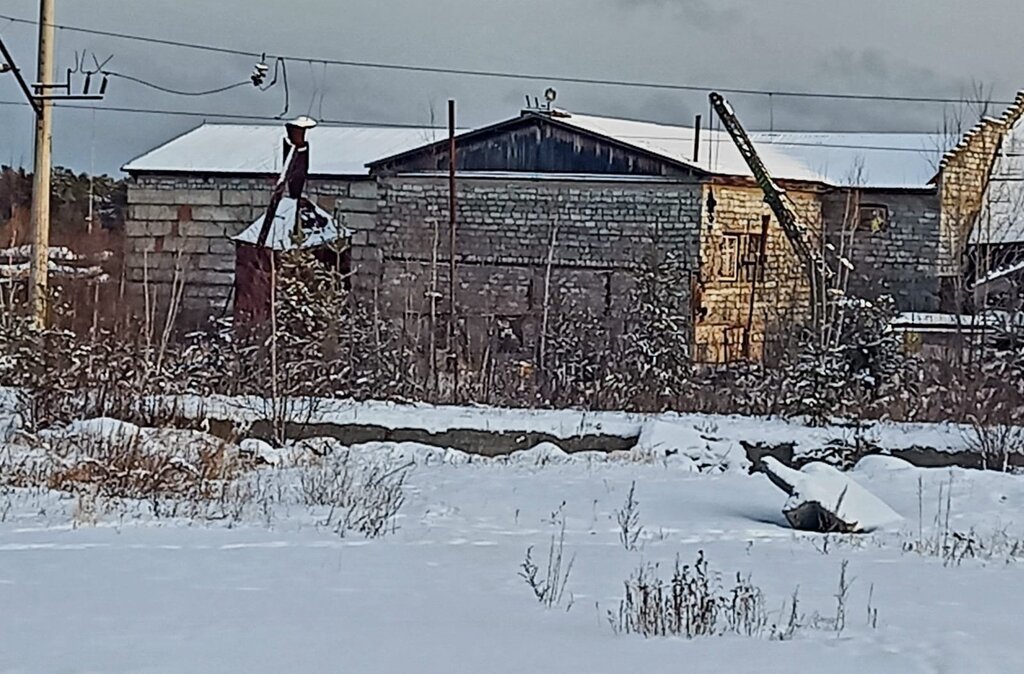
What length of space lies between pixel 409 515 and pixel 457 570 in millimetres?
2563

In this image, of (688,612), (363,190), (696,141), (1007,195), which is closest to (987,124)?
(1007,195)

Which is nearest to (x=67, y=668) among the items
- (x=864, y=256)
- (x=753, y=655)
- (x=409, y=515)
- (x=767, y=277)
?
(x=753, y=655)

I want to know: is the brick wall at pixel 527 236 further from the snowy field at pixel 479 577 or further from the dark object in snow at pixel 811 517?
the dark object in snow at pixel 811 517

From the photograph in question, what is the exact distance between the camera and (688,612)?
20.2 feet

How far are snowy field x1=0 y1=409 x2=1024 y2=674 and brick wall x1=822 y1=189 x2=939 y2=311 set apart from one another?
59.7 feet

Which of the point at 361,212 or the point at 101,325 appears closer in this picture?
the point at 101,325

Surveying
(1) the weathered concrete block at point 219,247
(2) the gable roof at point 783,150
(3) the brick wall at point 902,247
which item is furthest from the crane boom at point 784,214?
(1) the weathered concrete block at point 219,247

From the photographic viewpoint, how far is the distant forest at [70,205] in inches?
1722

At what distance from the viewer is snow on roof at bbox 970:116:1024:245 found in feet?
102

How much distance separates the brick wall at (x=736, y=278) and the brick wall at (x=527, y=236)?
0.58 m

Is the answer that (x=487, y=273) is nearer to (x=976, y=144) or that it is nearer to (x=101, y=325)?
(x=101, y=325)

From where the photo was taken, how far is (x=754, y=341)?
90.6ft

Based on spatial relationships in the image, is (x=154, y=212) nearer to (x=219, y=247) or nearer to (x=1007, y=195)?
(x=219, y=247)

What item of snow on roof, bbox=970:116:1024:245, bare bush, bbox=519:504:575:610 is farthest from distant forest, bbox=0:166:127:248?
bare bush, bbox=519:504:575:610
